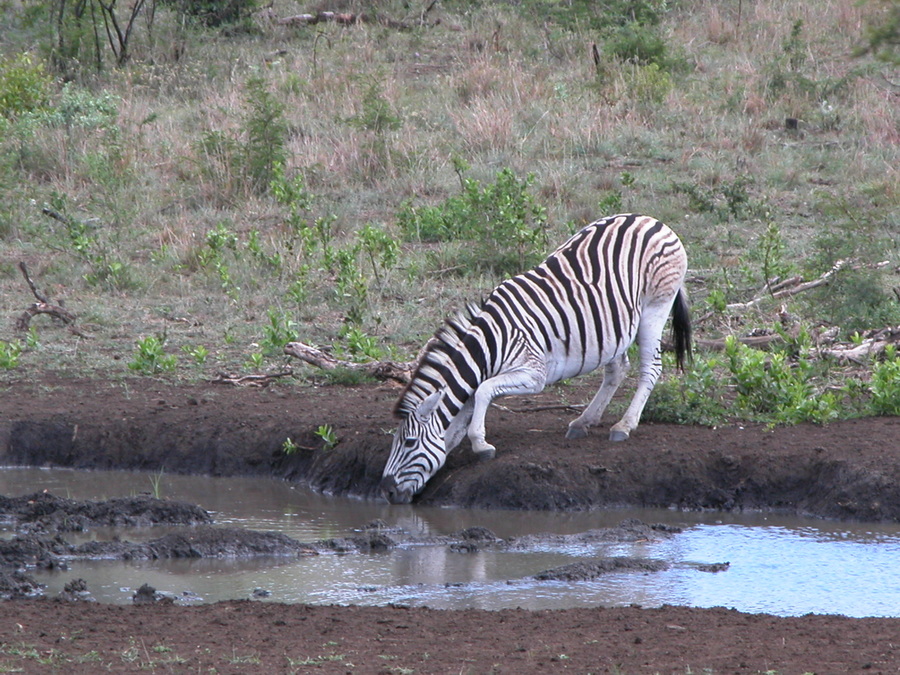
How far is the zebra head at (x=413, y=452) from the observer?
7.57 m

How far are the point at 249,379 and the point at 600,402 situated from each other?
2.95 m

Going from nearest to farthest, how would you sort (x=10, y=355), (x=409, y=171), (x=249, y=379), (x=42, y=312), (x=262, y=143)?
(x=249, y=379) < (x=10, y=355) < (x=42, y=312) < (x=262, y=143) < (x=409, y=171)

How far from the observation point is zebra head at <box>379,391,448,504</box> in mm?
7566

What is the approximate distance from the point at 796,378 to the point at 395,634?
4.64 metres

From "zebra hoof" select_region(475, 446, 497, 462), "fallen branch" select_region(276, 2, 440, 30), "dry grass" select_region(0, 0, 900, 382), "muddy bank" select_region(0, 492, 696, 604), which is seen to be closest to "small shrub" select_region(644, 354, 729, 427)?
"zebra hoof" select_region(475, 446, 497, 462)

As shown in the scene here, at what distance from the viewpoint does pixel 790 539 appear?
686cm

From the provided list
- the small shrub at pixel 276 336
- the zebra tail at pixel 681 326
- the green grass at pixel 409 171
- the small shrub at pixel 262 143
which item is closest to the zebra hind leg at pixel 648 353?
the zebra tail at pixel 681 326

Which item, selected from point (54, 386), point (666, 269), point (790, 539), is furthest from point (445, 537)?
point (54, 386)

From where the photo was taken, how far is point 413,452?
7.59 meters

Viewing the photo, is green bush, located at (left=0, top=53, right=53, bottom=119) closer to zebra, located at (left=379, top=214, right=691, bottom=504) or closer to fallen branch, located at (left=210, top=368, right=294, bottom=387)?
fallen branch, located at (left=210, top=368, right=294, bottom=387)

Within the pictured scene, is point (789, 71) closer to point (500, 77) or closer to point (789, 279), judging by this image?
point (500, 77)

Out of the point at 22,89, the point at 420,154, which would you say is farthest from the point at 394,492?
the point at 22,89

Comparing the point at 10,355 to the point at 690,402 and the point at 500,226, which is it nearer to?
the point at 500,226

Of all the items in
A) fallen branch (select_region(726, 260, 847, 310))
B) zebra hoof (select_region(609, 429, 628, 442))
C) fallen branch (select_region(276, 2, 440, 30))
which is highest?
fallen branch (select_region(276, 2, 440, 30))
